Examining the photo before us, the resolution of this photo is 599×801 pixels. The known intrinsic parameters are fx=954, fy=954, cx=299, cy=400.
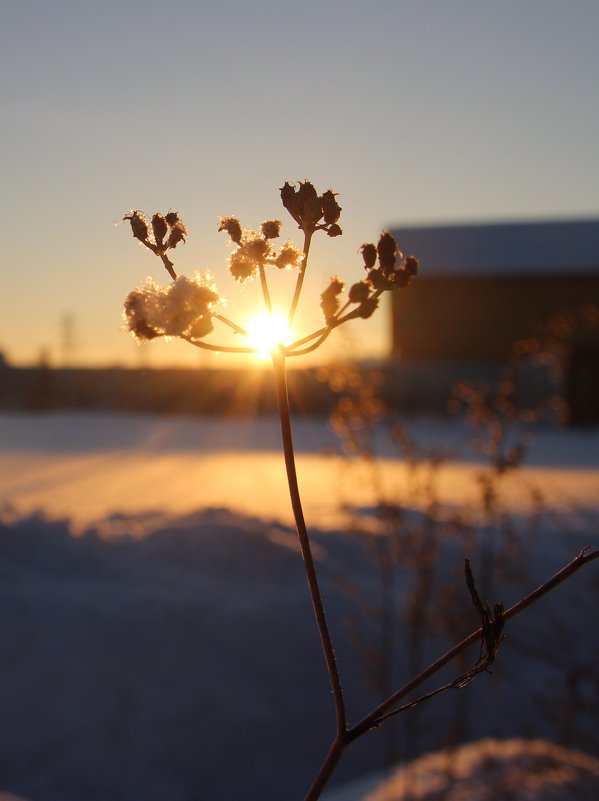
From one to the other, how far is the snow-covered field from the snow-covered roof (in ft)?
61.3

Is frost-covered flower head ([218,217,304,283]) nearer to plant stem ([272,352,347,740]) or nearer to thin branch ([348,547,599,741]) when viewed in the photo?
plant stem ([272,352,347,740])

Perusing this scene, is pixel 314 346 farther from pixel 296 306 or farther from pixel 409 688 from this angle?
pixel 409 688

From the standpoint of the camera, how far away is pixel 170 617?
19.0ft

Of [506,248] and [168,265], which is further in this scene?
[506,248]

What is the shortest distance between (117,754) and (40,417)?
62.9 feet

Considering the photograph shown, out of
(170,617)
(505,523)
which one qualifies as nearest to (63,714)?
(170,617)

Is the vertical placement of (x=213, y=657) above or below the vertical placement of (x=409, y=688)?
below

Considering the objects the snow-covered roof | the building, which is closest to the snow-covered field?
the building

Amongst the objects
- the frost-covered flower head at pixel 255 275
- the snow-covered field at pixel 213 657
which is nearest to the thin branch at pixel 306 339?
the frost-covered flower head at pixel 255 275

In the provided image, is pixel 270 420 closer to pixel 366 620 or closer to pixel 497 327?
pixel 497 327

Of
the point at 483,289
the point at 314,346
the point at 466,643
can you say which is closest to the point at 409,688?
the point at 466,643

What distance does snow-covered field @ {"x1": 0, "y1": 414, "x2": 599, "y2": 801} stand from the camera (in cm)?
463

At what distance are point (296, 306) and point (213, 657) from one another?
4868mm

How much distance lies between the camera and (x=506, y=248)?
90.2ft
